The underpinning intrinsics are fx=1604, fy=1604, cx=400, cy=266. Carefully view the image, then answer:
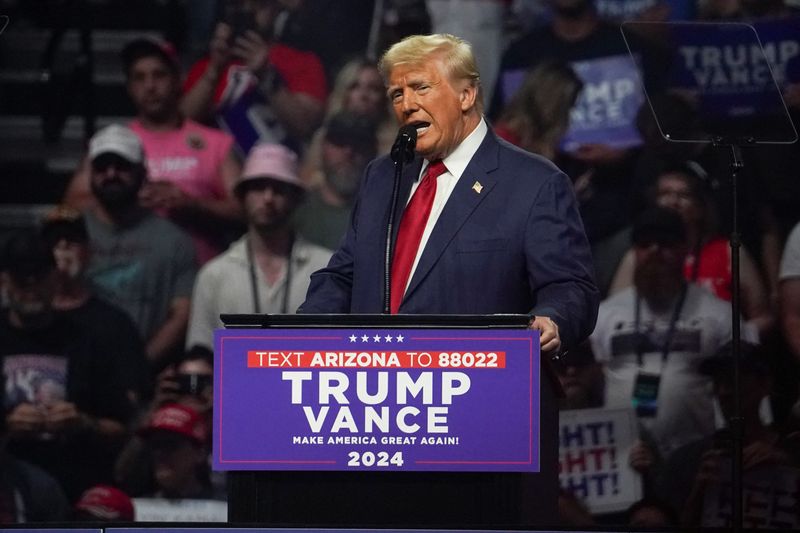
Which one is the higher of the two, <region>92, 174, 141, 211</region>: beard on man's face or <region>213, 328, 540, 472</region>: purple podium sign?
<region>92, 174, 141, 211</region>: beard on man's face

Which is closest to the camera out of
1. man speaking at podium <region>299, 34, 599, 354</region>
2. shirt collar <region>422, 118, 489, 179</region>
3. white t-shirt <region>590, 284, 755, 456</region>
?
man speaking at podium <region>299, 34, 599, 354</region>

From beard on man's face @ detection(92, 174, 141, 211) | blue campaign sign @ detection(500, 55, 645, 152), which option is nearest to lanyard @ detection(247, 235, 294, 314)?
beard on man's face @ detection(92, 174, 141, 211)

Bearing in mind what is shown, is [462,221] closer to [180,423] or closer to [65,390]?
[180,423]

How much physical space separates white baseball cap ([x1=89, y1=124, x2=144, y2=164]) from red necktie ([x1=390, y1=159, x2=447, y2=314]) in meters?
3.30

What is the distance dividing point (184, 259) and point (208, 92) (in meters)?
0.71

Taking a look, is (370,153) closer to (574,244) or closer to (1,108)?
(1,108)

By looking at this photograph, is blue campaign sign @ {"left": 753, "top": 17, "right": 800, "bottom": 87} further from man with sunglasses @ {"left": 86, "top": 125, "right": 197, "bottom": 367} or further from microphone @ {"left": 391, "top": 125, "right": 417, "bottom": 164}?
microphone @ {"left": 391, "top": 125, "right": 417, "bottom": 164}

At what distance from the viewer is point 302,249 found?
6.70 metres

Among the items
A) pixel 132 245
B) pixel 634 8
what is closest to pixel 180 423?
pixel 132 245

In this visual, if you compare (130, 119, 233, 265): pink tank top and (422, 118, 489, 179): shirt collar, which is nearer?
(422, 118, 489, 179): shirt collar

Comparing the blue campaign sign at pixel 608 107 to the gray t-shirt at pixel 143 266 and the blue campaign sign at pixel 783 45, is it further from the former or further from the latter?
the gray t-shirt at pixel 143 266

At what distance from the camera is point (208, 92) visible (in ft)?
22.2

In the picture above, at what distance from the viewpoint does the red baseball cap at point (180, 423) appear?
6.49 meters

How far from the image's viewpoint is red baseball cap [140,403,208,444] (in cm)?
649
